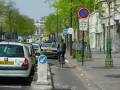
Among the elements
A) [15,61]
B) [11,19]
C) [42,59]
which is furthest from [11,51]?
[11,19]

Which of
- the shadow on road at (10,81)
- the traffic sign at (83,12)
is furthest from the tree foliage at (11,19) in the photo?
the shadow on road at (10,81)

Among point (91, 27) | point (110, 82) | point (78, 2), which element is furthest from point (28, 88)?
point (91, 27)

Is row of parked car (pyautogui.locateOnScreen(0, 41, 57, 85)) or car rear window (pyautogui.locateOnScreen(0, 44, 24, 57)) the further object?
car rear window (pyautogui.locateOnScreen(0, 44, 24, 57))

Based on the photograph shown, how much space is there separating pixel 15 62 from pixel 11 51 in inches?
22.8

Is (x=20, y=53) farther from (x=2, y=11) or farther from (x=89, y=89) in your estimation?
(x=2, y=11)

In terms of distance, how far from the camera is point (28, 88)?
18.4 metres

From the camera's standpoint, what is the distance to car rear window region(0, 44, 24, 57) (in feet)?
62.2

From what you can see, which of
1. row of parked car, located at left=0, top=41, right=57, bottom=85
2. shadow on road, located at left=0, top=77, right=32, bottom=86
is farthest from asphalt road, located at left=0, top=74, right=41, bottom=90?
row of parked car, located at left=0, top=41, right=57, bottom=85

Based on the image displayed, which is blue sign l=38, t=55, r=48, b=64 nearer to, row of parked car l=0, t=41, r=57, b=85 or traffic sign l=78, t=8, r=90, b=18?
row of parked car l=0, t=41, r=57, b=85

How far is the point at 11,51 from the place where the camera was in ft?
62.7

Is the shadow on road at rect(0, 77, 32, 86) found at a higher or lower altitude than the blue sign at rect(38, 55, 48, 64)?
lower

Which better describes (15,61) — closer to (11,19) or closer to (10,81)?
(10,81)

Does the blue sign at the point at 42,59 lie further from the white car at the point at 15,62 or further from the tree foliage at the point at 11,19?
the tree foliage at the point at 11,19

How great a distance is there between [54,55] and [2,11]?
229 feet
